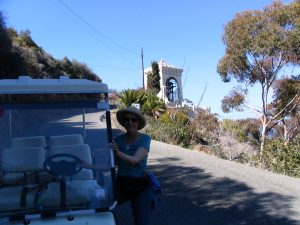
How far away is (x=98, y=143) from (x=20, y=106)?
757 millimetres

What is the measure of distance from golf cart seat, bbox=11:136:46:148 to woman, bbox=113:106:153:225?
77 cm

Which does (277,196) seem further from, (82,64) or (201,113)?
(82,64)

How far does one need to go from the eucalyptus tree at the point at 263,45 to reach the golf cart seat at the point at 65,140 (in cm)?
1691

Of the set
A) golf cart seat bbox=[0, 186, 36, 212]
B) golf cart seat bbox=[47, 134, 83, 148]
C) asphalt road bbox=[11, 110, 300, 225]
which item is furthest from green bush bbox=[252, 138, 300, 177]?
golf cart seat bbox=[0, 186, 36, 212]

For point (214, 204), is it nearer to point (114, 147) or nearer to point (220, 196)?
point (220, 196)

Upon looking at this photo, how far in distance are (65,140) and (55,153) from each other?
26cm

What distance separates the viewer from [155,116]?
24.4 metres

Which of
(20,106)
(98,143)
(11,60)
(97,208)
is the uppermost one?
(11,60)

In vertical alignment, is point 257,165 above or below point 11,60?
below

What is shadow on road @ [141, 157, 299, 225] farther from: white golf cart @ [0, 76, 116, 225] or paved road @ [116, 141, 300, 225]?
white golf cart @ [0, 76, 116, 225]

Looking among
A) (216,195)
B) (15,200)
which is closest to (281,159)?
(216,195)

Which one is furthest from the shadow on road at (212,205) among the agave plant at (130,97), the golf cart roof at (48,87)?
the agave plant at (130,97)

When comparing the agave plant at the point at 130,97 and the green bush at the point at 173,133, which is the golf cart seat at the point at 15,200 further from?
the agave plant at the point at 130,97

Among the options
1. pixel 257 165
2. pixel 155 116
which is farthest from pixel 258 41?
pixel 257 165
